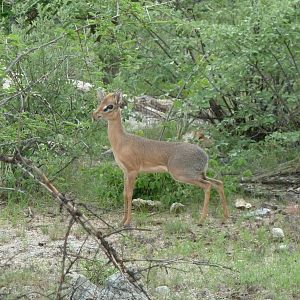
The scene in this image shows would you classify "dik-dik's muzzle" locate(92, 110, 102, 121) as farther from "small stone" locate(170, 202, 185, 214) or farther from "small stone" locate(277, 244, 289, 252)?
"small stone" locate(277, 244, 289, 252)

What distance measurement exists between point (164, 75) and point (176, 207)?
217cm

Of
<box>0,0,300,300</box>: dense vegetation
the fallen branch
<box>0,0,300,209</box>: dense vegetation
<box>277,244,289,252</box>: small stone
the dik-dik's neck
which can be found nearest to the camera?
the fallen branch

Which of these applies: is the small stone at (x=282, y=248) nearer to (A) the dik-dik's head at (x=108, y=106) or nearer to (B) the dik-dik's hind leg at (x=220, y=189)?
(B) the dik-dik's hind leg at (x=220, y=189)

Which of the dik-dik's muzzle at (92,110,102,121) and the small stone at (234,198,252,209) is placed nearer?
the dik-dik's muzzle at (92,110,102,121)

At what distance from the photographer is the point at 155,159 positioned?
341 inches

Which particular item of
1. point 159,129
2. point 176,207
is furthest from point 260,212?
point 159,129

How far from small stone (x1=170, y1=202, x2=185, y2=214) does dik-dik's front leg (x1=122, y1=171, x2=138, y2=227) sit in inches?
16.6

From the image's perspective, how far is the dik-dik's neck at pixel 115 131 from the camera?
28.9 ft

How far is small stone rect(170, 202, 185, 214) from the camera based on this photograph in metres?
8.71

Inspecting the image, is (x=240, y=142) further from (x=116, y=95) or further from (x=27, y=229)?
(x=27, y=229)

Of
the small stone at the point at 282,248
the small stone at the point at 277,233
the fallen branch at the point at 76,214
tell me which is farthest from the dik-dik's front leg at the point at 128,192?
the fallen branch at the point at 76,214

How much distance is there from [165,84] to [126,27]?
1627 mm

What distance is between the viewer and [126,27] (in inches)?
348

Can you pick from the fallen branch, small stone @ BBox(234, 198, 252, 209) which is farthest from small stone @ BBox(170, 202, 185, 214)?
the fallen branch
